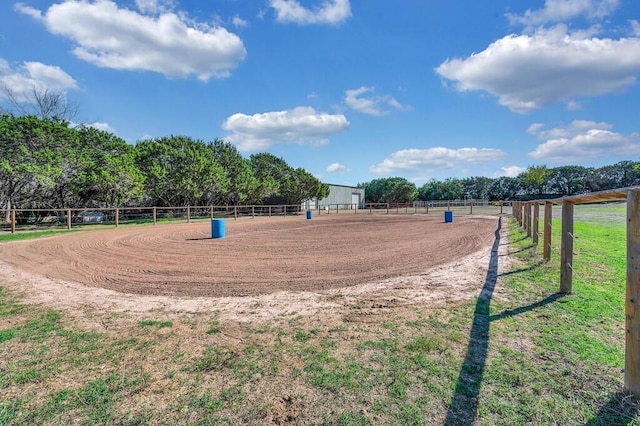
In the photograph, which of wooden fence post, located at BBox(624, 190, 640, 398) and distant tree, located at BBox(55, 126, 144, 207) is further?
distant tree, located at BBox(55, 126, 144, 207)

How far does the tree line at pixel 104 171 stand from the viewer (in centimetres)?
1877

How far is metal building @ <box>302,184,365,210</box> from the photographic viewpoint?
5083 centimetres

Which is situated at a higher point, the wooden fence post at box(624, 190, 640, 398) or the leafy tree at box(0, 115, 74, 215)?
the leafy tree at box(0, 115, 74, 215)

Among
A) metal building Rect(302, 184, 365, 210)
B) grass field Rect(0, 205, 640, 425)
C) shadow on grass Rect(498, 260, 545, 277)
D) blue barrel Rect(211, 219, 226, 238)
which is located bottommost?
grass field Rect(0, 205, 640, 425)

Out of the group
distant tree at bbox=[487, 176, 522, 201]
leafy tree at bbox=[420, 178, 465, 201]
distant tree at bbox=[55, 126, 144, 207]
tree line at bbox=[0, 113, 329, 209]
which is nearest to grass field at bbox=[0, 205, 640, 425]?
tree line at bbox=[0, 113, 329, 209]

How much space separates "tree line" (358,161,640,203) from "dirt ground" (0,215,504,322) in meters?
63.0

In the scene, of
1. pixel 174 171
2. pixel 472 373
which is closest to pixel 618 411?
pixel 472 373

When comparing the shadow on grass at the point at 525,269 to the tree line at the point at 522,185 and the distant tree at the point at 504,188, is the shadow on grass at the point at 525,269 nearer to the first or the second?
the tree line at the point at 522,185

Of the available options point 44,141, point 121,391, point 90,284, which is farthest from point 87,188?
point 121,391

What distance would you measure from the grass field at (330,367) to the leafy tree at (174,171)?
2574 cm

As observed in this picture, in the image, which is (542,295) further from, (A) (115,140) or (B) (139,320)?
(A) (115,140)

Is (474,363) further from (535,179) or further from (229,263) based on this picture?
(535,179)

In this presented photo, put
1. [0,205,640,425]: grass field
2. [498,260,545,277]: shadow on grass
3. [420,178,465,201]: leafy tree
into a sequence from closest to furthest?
[0,205,640,425]: grass field, [498,260,545,277]: shadow on grass, [420,178,465,201]: leafy tree

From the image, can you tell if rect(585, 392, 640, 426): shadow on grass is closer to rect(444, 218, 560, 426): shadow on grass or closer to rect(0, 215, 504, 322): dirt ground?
rect(444, 218, 560, 426): shadow on grass
